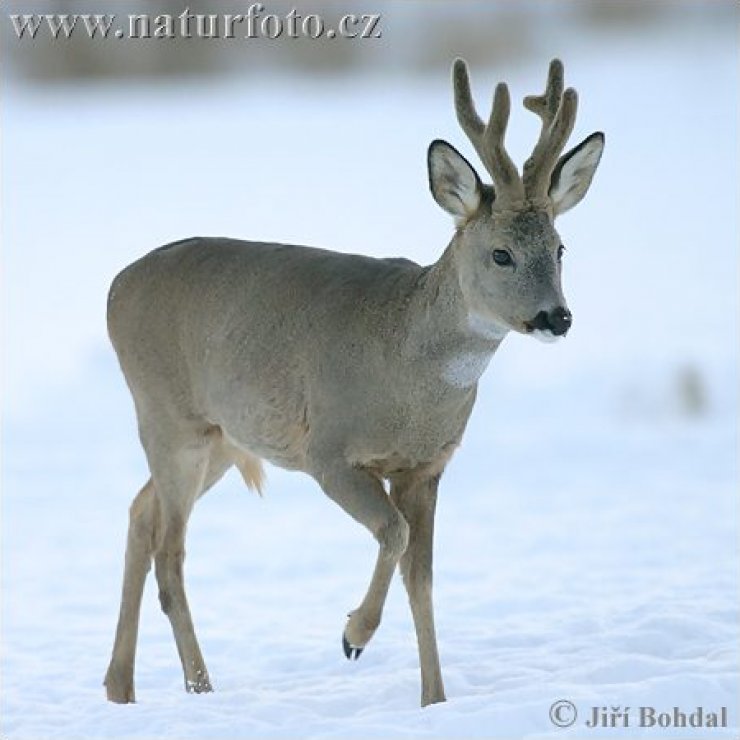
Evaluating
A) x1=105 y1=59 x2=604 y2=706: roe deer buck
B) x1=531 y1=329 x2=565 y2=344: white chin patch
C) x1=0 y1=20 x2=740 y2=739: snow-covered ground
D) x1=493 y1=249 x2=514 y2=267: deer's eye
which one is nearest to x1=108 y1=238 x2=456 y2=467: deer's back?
x1=105 y1=59 x2=604 y2=706: roe deer buck

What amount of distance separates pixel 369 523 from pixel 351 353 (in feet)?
2.03

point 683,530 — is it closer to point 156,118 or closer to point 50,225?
point 50,225

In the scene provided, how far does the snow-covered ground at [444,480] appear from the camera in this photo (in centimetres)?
692

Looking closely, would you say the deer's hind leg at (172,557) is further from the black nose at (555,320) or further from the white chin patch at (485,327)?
the black nose at (555,320)

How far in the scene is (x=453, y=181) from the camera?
251 inches

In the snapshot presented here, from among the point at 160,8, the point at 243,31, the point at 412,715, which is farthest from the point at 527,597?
the point at 243,31

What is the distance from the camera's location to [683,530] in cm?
1016

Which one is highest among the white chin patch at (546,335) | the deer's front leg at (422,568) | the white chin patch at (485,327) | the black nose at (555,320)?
the white chin patch at (485,327)

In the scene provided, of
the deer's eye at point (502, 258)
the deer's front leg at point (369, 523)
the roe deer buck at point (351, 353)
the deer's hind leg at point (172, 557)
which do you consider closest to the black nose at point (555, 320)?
the roe deer buck at point (351, 353)

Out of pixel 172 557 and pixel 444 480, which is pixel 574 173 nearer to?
pixel 172 557

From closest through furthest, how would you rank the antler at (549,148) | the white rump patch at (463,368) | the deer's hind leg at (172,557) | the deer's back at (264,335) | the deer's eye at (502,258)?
the deer's eye at (502,258) → the antler at (549,148) → the white rump patch at (463,368) → the deer's back at (264,335) → the deer's hind leg at (172,557)

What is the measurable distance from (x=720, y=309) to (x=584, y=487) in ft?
22.2

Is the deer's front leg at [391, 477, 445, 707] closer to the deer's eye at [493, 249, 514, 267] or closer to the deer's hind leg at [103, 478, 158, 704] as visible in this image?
the deer's eye at [493, 249, 514, 267]

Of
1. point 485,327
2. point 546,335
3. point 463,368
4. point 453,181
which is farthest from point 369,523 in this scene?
point 453,181
